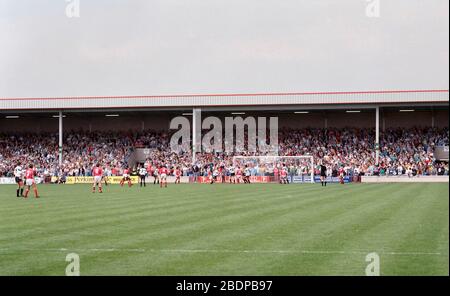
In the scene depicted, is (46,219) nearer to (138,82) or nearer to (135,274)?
(135,274)

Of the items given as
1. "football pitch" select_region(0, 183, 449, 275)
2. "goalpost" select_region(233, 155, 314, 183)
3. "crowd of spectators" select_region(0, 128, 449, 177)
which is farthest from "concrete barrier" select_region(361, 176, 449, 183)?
"football pitch" select_region(0, 183, 449, 275)

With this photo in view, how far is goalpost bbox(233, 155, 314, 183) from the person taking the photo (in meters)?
59.5

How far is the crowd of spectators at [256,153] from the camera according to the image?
59188 mm

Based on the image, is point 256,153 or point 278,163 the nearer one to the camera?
point 278,163

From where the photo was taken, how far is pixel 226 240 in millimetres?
14914

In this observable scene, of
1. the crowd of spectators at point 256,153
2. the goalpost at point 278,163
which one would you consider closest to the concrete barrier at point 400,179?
the crowd of spectators at point 256,153

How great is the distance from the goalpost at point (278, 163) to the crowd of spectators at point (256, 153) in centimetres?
9

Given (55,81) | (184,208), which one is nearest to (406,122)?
(55,81)

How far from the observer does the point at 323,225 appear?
17953mm

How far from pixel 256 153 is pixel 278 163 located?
5.79 metres

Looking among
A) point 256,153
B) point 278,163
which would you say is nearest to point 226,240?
point 278,163

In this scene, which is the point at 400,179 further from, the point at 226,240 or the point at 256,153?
the point at 226,240

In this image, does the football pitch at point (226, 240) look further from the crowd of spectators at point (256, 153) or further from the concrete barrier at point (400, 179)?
the crowd of spectators at point (256, 153)
